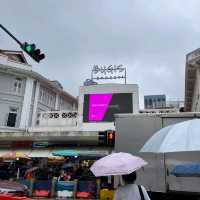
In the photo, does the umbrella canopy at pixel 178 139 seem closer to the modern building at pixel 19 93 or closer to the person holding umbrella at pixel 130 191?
the person holding umbrella at pixel 130 191

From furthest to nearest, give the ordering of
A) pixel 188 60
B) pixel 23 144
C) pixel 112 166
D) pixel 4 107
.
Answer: pixel 4 107 → pixel 23 144 → pixel 188 60 → pixel 112 166

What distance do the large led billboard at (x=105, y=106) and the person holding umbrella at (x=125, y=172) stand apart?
79.0 ft

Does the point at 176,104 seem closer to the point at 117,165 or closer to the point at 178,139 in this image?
the point at 178,139

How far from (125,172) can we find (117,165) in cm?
18

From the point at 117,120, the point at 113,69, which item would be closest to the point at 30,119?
the point at 113,69

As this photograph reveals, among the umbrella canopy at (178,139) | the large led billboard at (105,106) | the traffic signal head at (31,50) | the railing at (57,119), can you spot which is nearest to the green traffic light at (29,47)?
the traffic signal head at (31,50)

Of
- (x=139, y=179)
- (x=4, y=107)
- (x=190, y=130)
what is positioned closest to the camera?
(x=190, y=130)

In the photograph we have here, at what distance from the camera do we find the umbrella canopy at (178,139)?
185 inches


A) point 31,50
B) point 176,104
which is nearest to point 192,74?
point 31,50

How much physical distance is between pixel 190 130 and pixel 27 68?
3329 centimetres

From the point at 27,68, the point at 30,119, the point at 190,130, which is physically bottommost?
the point at 190,130

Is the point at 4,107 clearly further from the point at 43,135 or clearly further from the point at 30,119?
the point at 43,135

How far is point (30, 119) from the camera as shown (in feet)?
118

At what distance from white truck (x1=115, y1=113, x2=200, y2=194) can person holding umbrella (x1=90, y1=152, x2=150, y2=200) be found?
3.00 metres
